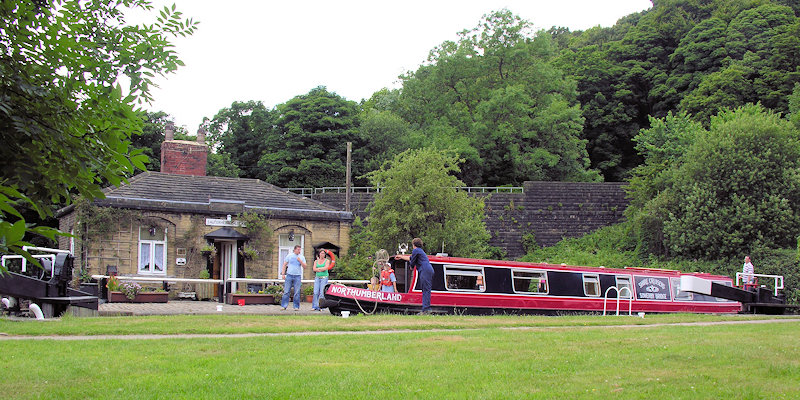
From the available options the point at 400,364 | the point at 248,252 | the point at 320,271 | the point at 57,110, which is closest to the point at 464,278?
the point at 320,271

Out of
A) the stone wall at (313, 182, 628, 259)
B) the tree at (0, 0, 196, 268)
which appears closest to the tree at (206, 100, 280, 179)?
the stone wall at (313, 182, 628, 259)

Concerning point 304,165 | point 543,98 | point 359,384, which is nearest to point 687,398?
point 359,384

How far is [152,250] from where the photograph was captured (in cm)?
2703

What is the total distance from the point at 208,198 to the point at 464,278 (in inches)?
515

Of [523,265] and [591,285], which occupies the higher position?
[523,265]

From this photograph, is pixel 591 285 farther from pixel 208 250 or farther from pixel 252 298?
pixel 208 250

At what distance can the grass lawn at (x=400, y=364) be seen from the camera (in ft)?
23.9

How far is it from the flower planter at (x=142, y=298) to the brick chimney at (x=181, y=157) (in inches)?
421

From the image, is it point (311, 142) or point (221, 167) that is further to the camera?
point (311, 142)

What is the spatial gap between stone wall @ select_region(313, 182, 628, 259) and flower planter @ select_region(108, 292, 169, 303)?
20.8 metres

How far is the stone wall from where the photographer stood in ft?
142

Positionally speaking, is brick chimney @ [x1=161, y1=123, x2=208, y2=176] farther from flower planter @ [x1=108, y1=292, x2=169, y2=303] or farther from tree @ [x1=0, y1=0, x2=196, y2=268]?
tree @ [x1=0, y1=0, x2=196, y2=268]

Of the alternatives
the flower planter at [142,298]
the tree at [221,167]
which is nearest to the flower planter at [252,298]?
the flower planter at [142,298]

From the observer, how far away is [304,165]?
173 feet
